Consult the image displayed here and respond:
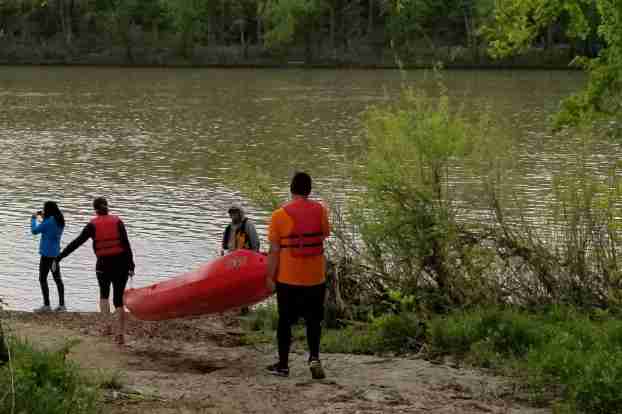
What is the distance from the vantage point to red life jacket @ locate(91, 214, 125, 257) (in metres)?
11.6

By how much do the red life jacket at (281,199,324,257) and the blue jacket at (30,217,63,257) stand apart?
611cm

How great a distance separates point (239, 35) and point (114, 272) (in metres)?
92.4

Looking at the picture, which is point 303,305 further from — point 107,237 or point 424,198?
point 424,198

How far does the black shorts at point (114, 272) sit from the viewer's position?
11680 millimetres

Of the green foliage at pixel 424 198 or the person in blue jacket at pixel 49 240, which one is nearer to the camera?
the green foliage at pixel 424 198

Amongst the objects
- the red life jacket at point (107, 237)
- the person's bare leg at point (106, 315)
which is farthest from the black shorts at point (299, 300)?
the person's bare leg at point (106, 315)

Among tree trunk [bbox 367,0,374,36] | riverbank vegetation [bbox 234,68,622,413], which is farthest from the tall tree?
riverbank vegetation [bbox 234,68,622,413]

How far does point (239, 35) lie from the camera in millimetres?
102562

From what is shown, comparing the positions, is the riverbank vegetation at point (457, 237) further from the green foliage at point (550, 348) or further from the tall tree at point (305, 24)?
the tall tree at point (305, 24)

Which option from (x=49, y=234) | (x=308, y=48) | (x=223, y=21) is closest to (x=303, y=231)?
(x=49, y=234)

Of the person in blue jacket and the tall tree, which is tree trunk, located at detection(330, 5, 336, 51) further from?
the person in blue jacket

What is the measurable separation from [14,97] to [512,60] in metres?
44.7

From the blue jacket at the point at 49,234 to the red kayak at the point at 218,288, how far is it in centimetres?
248

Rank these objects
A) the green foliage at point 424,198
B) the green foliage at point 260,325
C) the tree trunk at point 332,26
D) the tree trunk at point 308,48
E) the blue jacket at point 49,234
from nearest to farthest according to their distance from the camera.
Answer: the green foliage at point 260,325 → the green foliage at point 424,198 → the blue jacket at point 49,234 → the tree trunk at point 308,48 → the tree trunk at point 332,26
